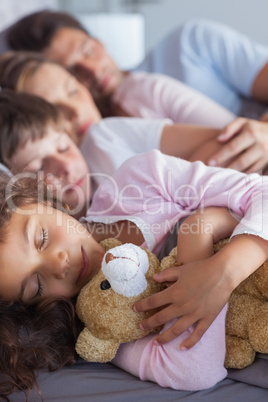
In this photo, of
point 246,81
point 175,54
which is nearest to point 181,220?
point 246,81

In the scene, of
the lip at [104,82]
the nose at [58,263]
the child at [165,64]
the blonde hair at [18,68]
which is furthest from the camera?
the lip at [104,82]

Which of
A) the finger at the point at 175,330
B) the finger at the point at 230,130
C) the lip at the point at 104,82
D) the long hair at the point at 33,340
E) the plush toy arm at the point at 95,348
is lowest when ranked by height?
the long hair at the point at 33,340

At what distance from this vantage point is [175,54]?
189 cm

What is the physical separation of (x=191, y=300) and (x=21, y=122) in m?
0.74

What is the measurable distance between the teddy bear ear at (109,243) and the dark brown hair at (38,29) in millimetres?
1147

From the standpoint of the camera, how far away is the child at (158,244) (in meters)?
0.81

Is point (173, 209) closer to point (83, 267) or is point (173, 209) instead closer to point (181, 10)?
point (83, 267)

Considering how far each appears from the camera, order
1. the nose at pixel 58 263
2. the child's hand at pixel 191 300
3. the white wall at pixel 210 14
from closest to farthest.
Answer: the child's hand at pixel 191 300, the nose at pixel 58 263, the white wall at pixel 210 14

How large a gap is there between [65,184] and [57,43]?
807 mm

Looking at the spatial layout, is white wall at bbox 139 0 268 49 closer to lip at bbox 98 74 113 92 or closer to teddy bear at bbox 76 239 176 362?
lip at bbox 98 74 113 92

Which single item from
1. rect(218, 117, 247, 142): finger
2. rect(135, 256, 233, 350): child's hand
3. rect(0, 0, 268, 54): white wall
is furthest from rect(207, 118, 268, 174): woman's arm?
rect(0, 0, 268, 54): white wall

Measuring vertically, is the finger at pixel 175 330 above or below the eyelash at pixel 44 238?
below

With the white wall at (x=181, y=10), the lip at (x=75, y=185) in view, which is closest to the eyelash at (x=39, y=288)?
the lip at (x=75, y=185)

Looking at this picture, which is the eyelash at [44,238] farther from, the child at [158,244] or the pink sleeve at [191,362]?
Answer: the pink sleeve at [191,362]
